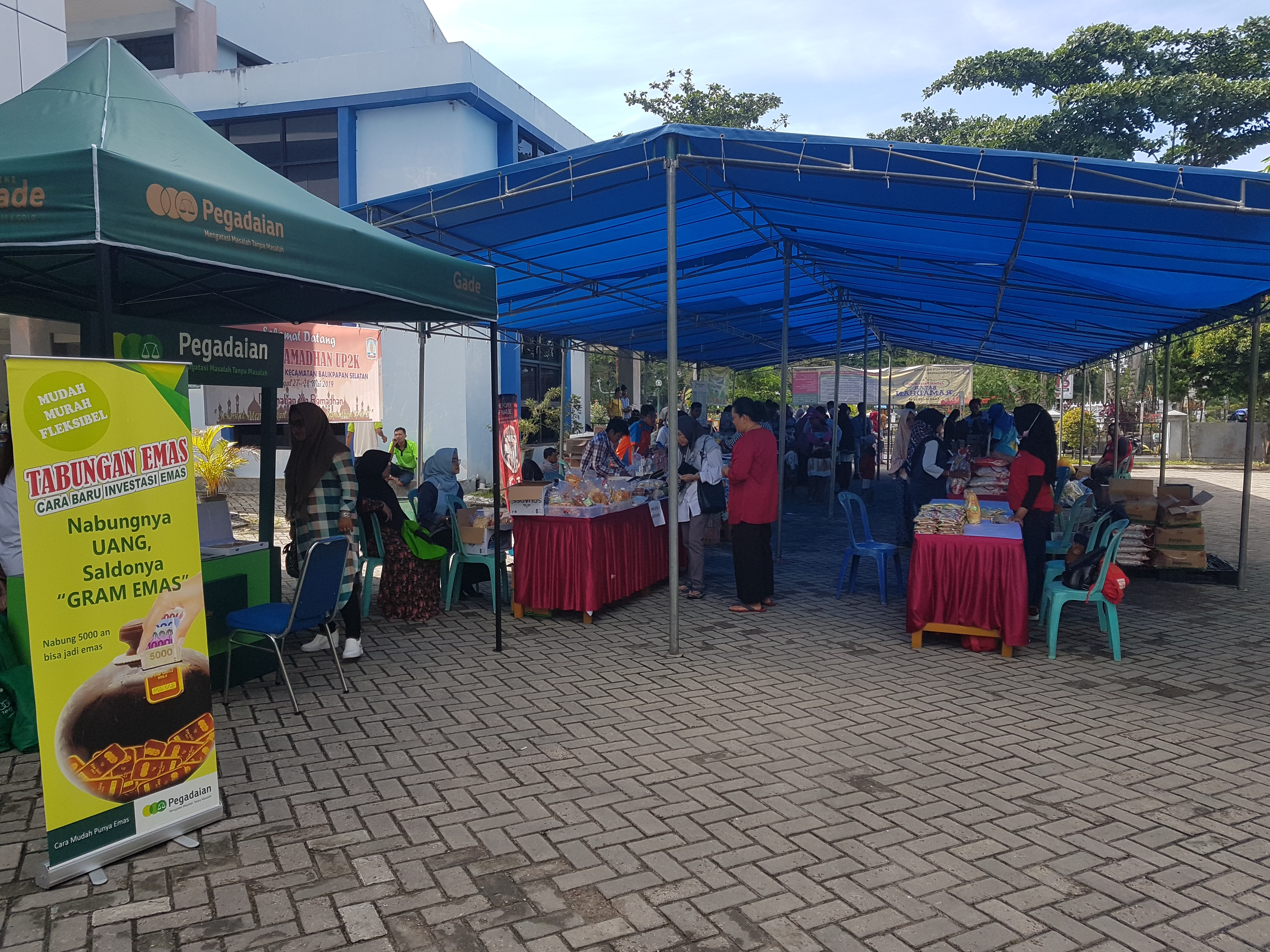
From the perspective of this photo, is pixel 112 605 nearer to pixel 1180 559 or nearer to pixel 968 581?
pixel 968 581

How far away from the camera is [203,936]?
277 cm

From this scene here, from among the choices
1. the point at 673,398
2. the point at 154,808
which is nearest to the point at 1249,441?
the point at 673,398

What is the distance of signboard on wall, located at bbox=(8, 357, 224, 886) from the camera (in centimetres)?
292

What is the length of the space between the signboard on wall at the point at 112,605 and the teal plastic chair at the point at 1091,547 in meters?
5.89

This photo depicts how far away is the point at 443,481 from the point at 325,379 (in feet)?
17.1

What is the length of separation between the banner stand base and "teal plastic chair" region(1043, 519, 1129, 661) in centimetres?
515

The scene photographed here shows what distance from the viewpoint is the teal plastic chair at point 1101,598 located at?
5.83m

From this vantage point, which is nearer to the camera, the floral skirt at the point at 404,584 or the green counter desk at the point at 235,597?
the green counter desk at the point at 235,597

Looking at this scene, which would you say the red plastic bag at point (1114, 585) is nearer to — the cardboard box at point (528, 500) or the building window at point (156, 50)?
the cardboard box at point (528, 500)

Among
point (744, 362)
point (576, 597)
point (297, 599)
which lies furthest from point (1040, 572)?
point (744, 362)

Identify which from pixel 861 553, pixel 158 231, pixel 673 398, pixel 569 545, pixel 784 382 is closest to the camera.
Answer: pixel 158 231

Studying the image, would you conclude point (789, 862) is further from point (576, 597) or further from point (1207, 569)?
point (1207, 569)

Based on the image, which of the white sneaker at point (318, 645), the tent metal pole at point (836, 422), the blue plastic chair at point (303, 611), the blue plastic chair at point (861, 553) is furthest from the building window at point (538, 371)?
the blue plastic chair at point (303, 611)

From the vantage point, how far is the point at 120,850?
3176 mm
